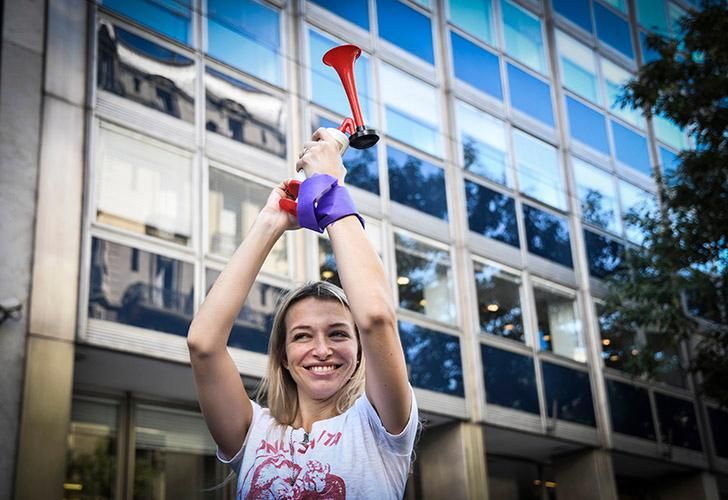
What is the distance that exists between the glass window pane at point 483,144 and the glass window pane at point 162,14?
555 centimetres

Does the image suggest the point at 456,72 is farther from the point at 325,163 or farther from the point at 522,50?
the point at 325,163

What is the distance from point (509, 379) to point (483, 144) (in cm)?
429

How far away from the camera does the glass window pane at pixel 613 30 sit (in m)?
22.1

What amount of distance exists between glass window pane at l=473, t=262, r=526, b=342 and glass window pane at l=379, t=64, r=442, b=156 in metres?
2.22

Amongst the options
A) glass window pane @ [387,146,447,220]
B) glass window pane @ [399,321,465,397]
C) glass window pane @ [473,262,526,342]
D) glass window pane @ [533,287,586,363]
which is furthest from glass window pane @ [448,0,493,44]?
glass window pane @ [399,321,465,397]

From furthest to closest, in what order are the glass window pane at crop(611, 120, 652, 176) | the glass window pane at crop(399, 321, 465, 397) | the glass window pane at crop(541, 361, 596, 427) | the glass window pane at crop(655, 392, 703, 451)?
the glass window pane at crop(611, 120, 652, 176)
the glass window pane at crop(655, 392, 703, 451)
the glass window pane at crop(541, 361, 596, 427)
the glass window pane at crop(399, 321, 465, 397)

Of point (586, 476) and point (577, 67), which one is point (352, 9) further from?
point (586, 476)

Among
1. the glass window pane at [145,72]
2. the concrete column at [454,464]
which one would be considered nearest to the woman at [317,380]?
the glass window pane at [145,72]

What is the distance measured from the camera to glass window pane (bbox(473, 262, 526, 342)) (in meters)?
16.0

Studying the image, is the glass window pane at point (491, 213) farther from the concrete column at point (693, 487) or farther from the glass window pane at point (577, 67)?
the concrete column at point (693, 487)

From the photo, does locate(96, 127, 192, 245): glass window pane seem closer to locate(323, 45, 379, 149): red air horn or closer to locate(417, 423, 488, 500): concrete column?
locate(417, 423, 488, 500): concrete column

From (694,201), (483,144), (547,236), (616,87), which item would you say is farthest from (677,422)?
(616,87)

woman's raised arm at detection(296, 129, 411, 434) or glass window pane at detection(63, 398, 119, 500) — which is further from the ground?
glass window pane at detection(63, 398, 119, 500)

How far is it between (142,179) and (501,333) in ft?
22.2
